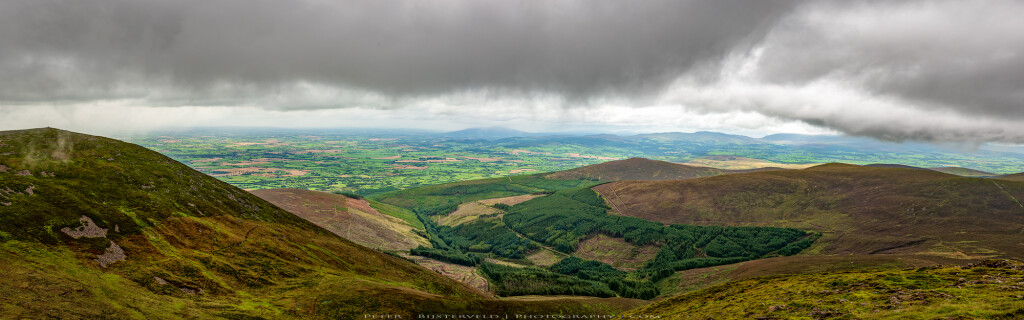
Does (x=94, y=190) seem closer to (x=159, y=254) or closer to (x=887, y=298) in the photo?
(x=159, y=254)

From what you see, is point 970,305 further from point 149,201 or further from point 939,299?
point 149,201

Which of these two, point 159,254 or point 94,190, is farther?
point 94,190

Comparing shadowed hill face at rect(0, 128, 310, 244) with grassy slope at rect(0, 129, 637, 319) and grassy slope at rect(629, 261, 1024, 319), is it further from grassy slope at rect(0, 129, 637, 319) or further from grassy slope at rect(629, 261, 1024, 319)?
grassy slope at rect(629, 261, 1024, 319)

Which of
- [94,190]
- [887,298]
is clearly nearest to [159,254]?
[94,190]

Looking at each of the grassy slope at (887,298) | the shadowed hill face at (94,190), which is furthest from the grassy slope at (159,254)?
the grassy slope at (887,298)

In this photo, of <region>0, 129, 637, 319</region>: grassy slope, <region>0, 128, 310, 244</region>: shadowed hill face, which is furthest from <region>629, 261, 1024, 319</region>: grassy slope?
<region>0, 128, 310, 244</region>: shadowed hill face

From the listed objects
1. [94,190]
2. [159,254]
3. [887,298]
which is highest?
[94,190]

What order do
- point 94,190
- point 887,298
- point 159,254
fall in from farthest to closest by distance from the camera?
point 94,190
point 159,254
point 887,298

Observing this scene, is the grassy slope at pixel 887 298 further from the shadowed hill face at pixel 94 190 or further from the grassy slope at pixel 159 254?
the shadowed hill face at pixel 94 190
